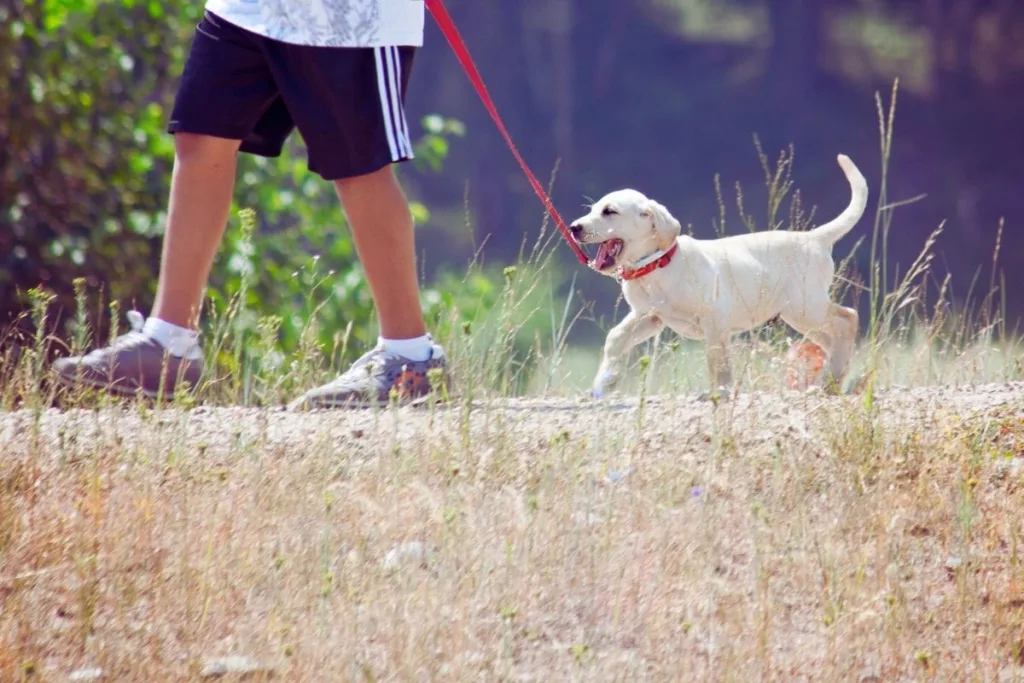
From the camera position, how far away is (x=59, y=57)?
6.05m

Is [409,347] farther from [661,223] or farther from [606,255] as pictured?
[661,223]

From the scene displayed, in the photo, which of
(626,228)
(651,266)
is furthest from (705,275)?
(626,228)

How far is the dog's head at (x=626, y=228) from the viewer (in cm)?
390

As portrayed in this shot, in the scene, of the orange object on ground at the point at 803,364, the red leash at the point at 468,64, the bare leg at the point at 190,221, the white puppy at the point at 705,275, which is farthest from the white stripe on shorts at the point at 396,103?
the orange object on ground at the point at 803,364

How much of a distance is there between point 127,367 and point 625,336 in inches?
57.0

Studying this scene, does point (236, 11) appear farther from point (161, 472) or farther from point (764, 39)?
point (764, 39)

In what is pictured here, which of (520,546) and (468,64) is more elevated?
(468,64)

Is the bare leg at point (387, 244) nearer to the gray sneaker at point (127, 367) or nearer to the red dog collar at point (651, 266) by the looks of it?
the gray sneaker at point (127, 367)

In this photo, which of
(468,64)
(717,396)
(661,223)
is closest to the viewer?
(717,396)

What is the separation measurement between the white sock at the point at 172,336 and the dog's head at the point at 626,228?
3.62 ft

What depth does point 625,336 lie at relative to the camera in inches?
161

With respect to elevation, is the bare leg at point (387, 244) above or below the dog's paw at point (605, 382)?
above

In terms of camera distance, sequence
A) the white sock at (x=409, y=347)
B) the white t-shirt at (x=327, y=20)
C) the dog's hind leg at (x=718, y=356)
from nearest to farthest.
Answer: the white t-shirt at (x=327, y=20), the white sock at (x=409, y=347), the dog's hind leg at (x=718, y=356)

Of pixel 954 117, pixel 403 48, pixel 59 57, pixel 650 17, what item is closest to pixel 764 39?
pixel 650 17
